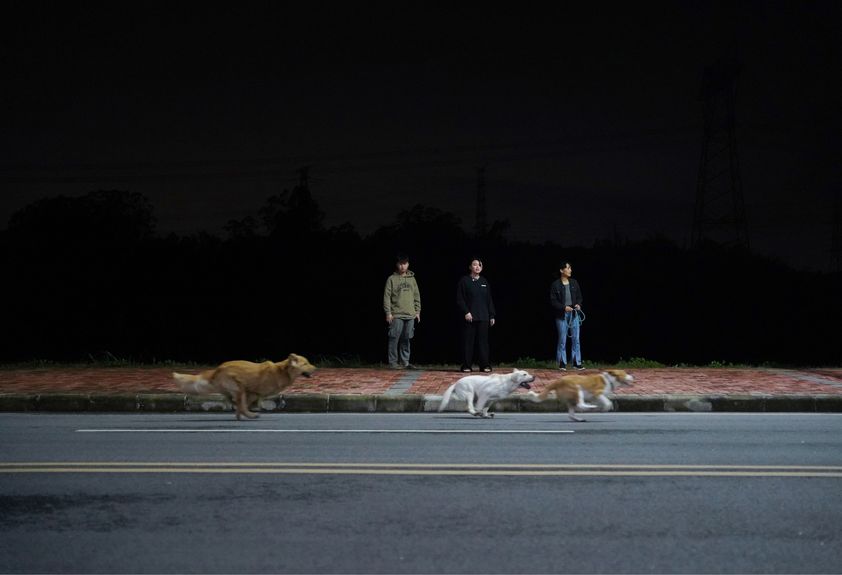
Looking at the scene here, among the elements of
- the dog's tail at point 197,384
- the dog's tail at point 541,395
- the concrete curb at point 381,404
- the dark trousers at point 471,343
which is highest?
the dark trousers at point 471,343

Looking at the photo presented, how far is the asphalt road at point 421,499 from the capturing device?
524cm

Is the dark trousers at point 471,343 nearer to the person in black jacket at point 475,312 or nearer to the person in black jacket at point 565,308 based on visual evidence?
the person in black jacket at point 475,312

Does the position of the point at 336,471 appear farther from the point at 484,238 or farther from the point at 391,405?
the point at 484,238

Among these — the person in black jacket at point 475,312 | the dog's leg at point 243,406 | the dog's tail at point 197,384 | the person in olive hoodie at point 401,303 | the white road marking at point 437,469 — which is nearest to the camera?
the white road marking at point 437,469

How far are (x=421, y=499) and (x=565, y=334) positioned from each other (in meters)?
11.2

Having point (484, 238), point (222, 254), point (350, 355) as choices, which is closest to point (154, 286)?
point (222, 254)

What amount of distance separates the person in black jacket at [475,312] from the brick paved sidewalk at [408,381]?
518mm

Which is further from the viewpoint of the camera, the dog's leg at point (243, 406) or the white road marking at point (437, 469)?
the dog's leg at point (243, 406)

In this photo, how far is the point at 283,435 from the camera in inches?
406

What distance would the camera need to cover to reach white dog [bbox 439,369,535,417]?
1175cm

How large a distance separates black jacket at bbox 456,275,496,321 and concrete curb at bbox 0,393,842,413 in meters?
3.82

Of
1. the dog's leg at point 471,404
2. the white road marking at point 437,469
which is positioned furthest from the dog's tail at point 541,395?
the white road marking at point 437,469

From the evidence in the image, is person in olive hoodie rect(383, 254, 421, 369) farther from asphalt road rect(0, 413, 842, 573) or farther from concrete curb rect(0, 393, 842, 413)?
asphalt road rect(0, 413, 842, 573)

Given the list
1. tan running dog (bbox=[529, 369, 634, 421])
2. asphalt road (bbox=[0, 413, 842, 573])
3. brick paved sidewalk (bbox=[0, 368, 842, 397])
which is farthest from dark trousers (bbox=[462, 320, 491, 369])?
asphalt road (bbox=[0, 413, 842, 573])
